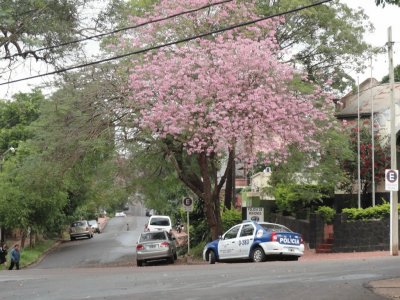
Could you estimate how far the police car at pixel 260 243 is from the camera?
21453 millimetres

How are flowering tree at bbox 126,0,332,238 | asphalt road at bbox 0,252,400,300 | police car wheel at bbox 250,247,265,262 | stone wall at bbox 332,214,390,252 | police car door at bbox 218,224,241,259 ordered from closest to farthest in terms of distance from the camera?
asphalt road at bbox 0,252,400,300, police car wheel at bbox 250,247,265,262, flowering tree at bbox 126,0,332,238, police car door at bbox 218,224,241,259, stone wall at bbox 332,214,390,252

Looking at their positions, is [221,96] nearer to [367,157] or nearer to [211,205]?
[211,205]

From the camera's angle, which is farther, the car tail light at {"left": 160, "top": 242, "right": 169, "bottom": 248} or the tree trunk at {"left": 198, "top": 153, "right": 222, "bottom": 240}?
the car tail light at {"left": 160, "top": 242, "right": 169, "bottom": 248}

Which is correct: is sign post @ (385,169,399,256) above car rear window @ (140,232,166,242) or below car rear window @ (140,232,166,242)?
above

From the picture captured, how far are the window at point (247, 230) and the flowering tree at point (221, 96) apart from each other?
2.54 metres

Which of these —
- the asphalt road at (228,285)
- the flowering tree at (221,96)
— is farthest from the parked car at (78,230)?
the asphalt road at (228,285)

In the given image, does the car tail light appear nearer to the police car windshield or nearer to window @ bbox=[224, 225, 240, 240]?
window @ bbox=[224, 225, 240, 240]

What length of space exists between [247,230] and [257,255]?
35.9 inches

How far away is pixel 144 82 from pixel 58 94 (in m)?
3.71

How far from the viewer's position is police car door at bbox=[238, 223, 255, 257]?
22.1 m

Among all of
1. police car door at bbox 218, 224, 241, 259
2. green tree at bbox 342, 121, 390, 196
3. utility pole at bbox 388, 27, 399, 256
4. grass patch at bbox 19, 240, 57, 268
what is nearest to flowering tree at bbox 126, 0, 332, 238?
police car door at bbox 218, 224, 241, 259

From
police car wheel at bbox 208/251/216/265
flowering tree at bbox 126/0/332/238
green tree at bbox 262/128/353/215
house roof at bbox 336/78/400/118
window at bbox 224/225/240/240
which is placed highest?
house roof at bbox 336/78/400/118

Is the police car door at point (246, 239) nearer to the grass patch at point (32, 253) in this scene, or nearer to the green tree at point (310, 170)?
the green tree at point (310, 170)

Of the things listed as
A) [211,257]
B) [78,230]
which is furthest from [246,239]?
[78,230]
